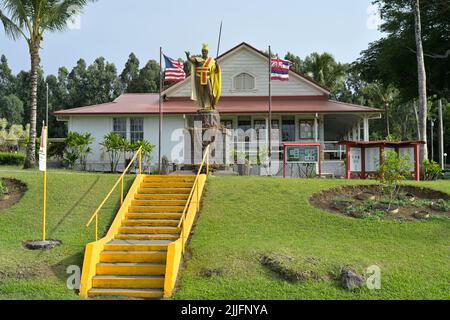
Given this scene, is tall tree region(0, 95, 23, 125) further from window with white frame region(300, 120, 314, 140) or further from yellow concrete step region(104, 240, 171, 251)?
yellow concrete step region(104, 240, 171, 251)

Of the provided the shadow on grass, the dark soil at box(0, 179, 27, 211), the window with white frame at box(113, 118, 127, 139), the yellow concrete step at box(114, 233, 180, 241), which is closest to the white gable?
the window with white frame at box(113, 118, 127, 139)

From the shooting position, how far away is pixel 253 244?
33.2ft

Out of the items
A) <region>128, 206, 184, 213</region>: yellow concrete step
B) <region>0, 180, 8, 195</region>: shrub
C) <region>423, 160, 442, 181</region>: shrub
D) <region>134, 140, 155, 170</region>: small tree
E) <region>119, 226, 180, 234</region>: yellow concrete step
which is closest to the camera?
<region>119, 226, 180, 234</region>: yellow concrete step

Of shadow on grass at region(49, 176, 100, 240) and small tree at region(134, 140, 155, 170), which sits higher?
small tree at region(134, 140, 155, 170)

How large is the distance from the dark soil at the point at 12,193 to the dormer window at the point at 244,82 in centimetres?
1538

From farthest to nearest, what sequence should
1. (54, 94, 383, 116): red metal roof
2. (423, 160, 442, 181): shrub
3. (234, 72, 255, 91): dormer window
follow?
(234, 72, 255, 91): dormer window
(54, 94, 383, 116): red metal roof
(423, 160, 442, 181): shrub

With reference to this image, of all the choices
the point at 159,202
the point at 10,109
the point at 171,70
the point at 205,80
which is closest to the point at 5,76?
the point at 10,109

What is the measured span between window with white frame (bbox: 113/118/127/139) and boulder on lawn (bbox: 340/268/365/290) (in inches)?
753

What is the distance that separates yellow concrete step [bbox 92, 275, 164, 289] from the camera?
347 inches

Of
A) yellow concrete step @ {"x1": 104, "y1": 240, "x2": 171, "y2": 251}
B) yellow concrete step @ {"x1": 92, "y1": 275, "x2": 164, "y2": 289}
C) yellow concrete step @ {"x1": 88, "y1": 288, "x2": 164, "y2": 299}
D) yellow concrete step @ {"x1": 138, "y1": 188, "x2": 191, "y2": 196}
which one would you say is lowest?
yellow concrete step @ {"x1": 88, "y1": 288, "x2": 164, "y2": 299}

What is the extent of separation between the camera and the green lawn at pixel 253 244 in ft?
27.6

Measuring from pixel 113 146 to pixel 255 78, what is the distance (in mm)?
9119

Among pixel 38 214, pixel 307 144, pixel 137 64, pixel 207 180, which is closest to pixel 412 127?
pixel 137 64
